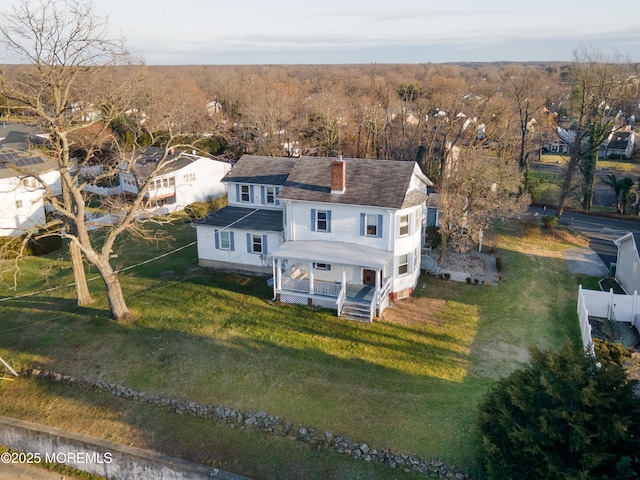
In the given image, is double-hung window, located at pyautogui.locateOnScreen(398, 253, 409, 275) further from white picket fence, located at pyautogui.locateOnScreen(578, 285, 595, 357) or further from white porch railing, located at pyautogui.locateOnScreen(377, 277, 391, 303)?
white picket fence, located at pyautogui.locateOnScreen(578, 285, 595, 357)

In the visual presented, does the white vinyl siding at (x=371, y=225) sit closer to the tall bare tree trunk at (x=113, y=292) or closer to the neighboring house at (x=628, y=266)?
the tall bare tree trunk at (x=113, y=292)

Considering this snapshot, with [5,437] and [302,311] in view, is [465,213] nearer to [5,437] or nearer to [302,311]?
[302,311]

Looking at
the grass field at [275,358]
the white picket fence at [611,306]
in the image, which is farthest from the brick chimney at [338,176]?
the white picket fence at [611,306]

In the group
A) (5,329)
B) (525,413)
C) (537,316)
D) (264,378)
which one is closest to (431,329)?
(537,316)

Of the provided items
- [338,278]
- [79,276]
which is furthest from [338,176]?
[79,276]

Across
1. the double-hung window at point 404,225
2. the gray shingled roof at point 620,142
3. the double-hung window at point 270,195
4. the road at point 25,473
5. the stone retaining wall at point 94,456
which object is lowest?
the road at point 25,473
